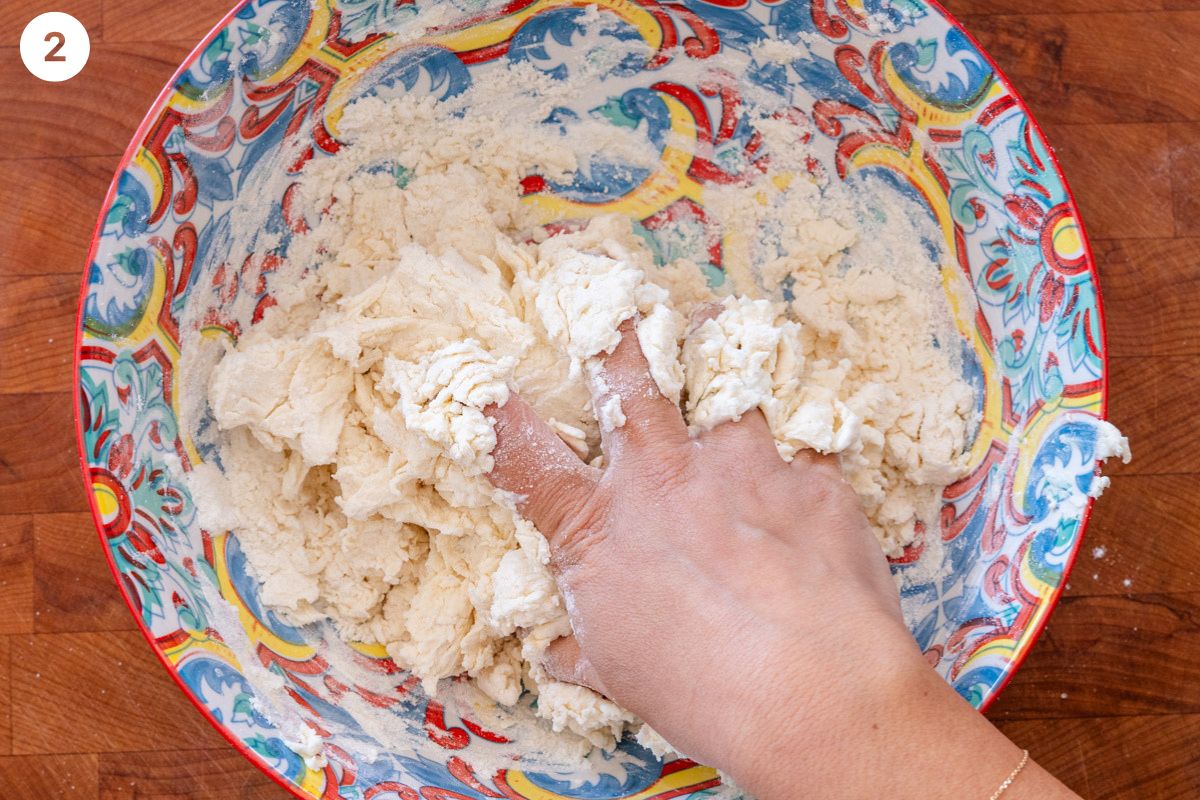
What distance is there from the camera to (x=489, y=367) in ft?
3.63

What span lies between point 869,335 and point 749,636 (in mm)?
475

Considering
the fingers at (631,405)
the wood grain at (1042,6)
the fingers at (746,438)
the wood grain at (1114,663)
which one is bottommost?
the wood grain at (1114,663)

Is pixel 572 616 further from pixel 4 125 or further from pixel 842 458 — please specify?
pixel 4 125

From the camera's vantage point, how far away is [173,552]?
1.13 metres

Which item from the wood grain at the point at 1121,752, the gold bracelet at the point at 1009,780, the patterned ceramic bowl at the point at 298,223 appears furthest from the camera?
the wood grain at the point at 1121,752

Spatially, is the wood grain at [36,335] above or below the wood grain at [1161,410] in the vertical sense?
above

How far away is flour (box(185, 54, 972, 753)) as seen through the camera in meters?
1.14

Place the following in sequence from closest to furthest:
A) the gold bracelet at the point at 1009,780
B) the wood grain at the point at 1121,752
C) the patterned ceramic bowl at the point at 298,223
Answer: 1. the gold bracelet at the point at 1009,780
2. the patterned ceramic bowl at the point at 298,223
3. the wood grain at the point at 1121,752

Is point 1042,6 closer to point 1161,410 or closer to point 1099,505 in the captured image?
point 1161,410

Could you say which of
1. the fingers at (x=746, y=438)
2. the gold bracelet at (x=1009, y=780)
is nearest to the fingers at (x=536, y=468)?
the fingers at (x=746, y=438)

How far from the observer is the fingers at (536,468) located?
1092 millimetres

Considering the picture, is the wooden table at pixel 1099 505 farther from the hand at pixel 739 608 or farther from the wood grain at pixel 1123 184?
the hand at pixel 739 608

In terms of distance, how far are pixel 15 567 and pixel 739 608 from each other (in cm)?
97

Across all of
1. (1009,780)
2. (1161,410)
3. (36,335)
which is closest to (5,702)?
(36,335)
